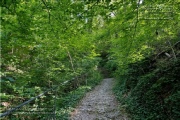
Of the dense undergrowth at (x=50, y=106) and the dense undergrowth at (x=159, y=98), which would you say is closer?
the dense undergrowth at (x=159, y=98)

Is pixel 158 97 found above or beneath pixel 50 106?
above

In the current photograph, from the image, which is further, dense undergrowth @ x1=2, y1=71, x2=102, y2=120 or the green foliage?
dense undergrowth @ x1=2, y1=71, x2=102, y2=120

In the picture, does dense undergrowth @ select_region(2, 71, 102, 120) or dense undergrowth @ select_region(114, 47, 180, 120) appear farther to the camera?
dense undergrowth @ select_region(2, 71, 102, 120)

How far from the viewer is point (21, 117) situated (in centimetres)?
484

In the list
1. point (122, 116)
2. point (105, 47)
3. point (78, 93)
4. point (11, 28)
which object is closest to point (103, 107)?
point (122, 116)

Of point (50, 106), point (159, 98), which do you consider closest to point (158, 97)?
point (159, 98)

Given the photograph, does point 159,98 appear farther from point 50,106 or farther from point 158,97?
point 50,106

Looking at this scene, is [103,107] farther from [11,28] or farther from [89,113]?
[11,28]

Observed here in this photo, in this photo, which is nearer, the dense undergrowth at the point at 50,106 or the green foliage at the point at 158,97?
the green foliage at the point at 158,97

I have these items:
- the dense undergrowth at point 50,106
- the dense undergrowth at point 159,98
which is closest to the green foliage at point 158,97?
the dense undergrowth at point 159,98

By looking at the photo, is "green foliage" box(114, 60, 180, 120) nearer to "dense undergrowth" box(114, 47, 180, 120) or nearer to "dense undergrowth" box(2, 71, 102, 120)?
"dense undergrowth" box(114, 47, 180, 120)

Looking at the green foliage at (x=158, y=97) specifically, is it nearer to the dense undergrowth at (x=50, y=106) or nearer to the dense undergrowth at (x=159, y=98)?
the dense undergrowth at (x=159, y=98)

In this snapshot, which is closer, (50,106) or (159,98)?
(159,98)

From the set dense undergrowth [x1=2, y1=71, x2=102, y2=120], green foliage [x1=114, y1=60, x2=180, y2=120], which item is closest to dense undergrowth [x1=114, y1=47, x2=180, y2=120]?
green foliage [x1=114, y1=60, x2=180, y2=120]
